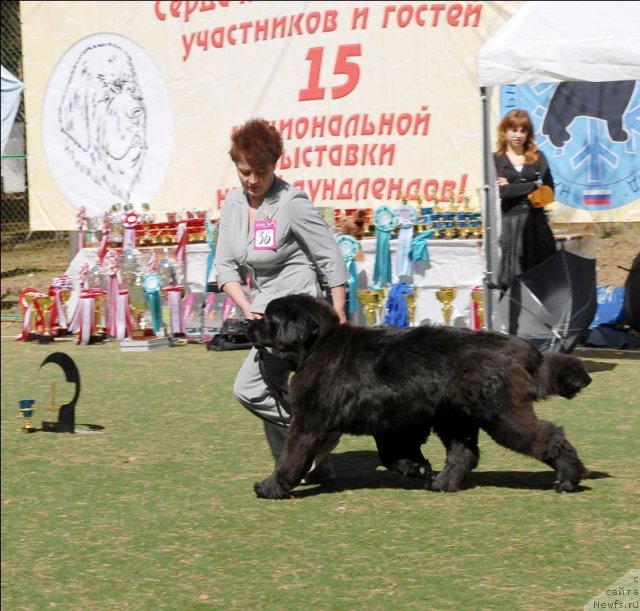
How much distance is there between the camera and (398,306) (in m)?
11.0

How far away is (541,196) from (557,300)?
2.70ft

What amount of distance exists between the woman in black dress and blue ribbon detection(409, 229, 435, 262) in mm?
1589

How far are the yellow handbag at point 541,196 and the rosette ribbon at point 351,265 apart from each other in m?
2.29

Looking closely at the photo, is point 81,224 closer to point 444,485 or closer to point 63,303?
point 63,303

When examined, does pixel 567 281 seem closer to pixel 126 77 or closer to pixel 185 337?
pixel 185 337

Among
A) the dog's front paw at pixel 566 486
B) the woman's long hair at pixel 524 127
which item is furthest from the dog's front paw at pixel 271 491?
the woman's long hair at pixel 524 127

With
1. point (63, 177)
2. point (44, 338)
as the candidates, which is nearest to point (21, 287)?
point (63, 177)

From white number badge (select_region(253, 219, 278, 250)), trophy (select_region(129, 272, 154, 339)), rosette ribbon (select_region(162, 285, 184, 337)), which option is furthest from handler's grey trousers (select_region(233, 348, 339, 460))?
rosette ribbon (select_region(162, 285, 184, 337))

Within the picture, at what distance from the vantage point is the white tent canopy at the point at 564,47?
8.48m

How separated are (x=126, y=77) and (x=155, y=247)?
2.46 metres

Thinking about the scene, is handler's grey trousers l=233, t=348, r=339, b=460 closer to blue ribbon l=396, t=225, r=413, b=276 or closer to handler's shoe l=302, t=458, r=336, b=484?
handler's shoe l=302, t=458, r=336, b=484

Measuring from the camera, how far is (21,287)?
57.0 ft

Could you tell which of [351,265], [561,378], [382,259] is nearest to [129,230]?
[351,265]

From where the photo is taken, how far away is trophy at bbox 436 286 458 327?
10.9m
